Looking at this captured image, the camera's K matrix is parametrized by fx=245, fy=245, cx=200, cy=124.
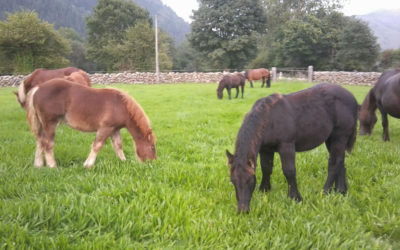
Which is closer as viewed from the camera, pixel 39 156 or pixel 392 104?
pixel 39 156

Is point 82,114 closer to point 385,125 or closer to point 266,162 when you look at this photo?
point 266,162

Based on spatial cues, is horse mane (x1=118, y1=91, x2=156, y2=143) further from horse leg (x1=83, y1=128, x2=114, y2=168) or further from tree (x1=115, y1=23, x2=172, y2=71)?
tree (x1=115, y1=23, x2=172, y2=71)

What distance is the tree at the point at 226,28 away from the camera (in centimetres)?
3753

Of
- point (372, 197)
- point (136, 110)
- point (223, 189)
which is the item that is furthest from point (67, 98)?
point (372, 197)

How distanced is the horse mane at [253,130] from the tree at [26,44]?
32011 millimetres

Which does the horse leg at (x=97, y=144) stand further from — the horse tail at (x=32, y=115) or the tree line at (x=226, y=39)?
the tree line at (x=226, y=39)

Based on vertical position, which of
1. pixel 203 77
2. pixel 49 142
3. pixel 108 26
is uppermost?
pixel 108 26

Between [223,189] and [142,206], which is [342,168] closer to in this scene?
[223,189]

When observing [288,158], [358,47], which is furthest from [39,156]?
[358,47]

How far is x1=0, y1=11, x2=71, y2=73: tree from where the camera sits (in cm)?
2797

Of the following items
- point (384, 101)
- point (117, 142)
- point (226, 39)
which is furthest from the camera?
point (226, 39)

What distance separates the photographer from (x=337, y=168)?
3.24 m

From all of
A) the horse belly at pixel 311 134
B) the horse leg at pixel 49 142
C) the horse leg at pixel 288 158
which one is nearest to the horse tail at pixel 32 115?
the horse leg at pixel 49 142

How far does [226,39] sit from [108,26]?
78.7 feet
